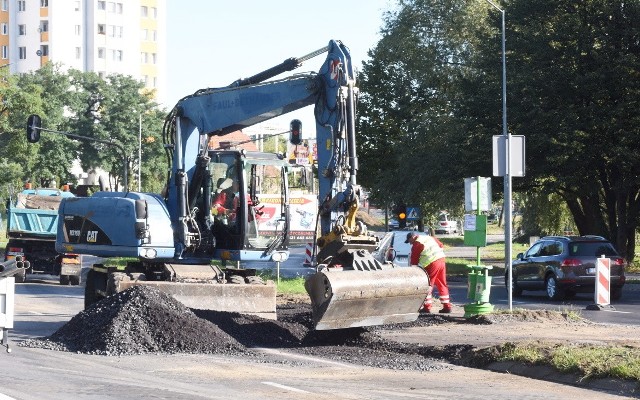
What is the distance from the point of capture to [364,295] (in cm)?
1563

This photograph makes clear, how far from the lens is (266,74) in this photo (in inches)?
766

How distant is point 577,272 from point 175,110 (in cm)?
1247

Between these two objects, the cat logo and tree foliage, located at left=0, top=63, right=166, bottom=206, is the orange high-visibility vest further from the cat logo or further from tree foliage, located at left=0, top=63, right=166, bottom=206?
tree foliage, located at left=0, top=63, right=166, bottom=206

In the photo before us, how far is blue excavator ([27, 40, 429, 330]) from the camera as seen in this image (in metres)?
16.4

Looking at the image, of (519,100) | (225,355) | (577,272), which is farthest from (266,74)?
(519,100)

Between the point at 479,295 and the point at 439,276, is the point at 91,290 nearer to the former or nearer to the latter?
the point at 439,276

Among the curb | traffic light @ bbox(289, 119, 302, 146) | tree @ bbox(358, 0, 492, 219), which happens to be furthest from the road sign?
tree @ bbox(358, 0, 492, 219)

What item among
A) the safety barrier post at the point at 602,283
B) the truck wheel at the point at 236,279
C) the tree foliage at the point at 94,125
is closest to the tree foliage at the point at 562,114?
the safety barrier post at the point at 602,283

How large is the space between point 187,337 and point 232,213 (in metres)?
4.20

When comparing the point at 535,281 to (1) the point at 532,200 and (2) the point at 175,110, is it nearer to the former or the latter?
(2) the point at 175,110

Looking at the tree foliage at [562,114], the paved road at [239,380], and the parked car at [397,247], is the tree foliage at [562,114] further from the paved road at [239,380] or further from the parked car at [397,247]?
the paved road at [239,380]

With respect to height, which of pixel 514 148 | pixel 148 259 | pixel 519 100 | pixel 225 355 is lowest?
pixel 225 355

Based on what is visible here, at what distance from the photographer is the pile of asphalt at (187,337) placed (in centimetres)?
1574

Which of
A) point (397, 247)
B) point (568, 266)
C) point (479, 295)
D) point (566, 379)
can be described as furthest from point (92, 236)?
point (397, 247)
